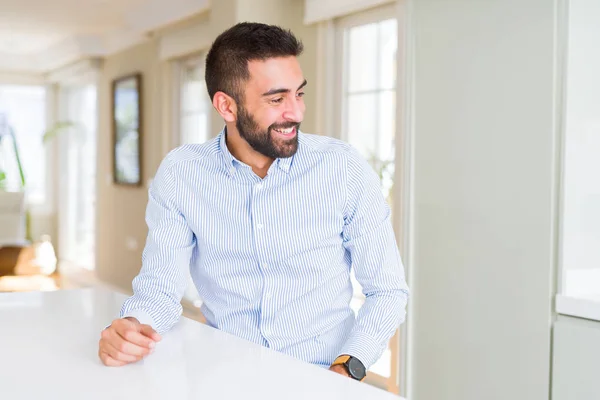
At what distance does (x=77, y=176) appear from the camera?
905 centimetres

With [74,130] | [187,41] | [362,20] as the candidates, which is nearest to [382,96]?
[362,20]

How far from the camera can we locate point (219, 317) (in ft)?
5.67

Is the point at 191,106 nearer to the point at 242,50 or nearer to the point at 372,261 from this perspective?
the point at 242,50

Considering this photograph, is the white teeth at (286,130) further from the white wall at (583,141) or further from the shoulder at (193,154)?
the white wall at (583,141)

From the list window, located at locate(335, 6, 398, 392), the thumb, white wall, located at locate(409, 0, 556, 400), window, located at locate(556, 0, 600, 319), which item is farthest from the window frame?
the thumb

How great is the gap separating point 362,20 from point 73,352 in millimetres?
2900

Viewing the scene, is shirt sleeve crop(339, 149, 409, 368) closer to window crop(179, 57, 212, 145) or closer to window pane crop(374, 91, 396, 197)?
window pane crop(374, 91, 396, 197)

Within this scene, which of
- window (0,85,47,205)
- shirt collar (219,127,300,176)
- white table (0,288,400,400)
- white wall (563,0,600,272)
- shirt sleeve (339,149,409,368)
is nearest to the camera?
white table (0,288,400,400)

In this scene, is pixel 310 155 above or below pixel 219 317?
above

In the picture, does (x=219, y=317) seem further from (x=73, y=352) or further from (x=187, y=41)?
(x=187, y=41)

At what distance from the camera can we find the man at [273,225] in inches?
64.4

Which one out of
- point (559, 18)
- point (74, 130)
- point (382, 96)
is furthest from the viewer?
point (74, 130)

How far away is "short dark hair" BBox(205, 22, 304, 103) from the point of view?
1.63 meters

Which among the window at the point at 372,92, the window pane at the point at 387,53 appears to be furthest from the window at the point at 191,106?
the window pane at the point at 387,53
